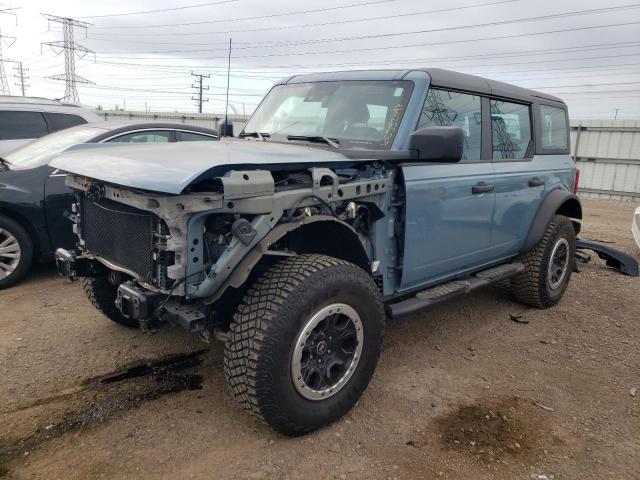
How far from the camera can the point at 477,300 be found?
5.52m

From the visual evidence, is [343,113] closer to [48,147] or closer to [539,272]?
[539,272]

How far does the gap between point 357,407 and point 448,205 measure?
5.28 ft

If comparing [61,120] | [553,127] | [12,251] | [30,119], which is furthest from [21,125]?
[553,127]

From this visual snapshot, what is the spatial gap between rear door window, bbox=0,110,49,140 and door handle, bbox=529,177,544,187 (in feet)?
23.2

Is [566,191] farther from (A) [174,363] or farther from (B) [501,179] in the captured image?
(A) [174,363]

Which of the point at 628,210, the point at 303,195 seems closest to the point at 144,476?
the point at 303,195

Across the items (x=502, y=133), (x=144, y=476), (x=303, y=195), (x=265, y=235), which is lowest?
(x=144, y=476)

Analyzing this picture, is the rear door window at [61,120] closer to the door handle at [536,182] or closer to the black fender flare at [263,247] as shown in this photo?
the black fender flare at [263,247]

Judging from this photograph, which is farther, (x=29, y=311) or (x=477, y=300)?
(x=477, y=300)

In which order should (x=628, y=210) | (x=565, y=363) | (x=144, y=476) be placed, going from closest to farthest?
(x=144, y=476) → (x=565, y=363) → (x=628, y=210)

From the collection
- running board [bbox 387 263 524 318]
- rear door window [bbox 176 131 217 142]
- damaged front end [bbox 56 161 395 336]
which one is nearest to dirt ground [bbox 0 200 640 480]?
running board [bbox 387 263 524 318]

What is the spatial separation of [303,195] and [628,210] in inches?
524

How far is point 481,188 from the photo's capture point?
4055 mm

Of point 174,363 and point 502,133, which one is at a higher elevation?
point 502,133
